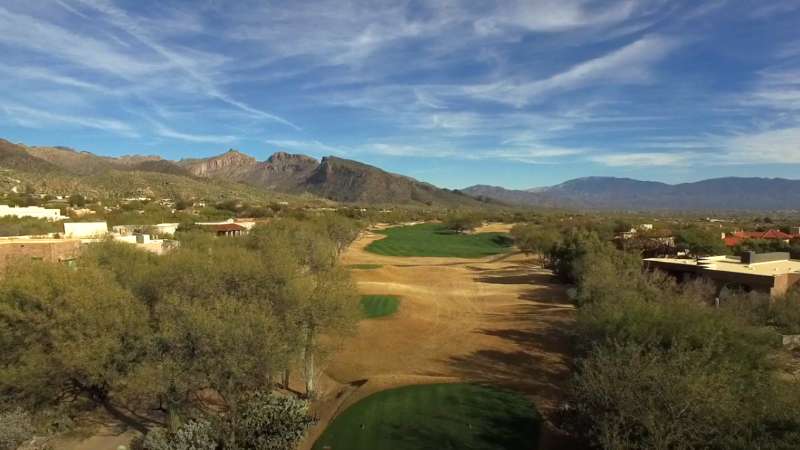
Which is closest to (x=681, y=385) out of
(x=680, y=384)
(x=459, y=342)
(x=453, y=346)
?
(x=680, y=384)

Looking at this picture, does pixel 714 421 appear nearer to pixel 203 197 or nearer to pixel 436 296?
pixel 436 296

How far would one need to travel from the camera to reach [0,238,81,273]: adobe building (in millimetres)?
29250

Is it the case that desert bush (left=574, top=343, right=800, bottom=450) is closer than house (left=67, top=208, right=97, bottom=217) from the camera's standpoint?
Yes

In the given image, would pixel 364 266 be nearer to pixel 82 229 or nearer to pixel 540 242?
pixel 540 242

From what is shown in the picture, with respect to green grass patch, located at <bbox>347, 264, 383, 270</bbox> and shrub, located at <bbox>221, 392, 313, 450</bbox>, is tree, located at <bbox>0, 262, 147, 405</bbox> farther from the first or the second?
green grass patch, located at <bbox>347, 264, 383, 270</bbox>

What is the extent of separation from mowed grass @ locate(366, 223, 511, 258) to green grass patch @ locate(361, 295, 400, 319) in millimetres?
36185

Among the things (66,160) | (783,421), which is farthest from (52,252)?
(66,160)

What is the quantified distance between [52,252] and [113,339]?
1943cm

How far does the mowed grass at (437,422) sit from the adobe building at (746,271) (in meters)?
20.4

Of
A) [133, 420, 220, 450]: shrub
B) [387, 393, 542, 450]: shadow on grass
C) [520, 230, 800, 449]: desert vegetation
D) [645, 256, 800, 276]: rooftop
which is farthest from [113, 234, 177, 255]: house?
[645, 256, 800, 276]: rooftop

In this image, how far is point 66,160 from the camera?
655ft

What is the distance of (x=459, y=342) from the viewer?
2909cm

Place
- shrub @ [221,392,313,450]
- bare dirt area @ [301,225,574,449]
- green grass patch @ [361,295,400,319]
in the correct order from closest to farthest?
shrub @ [221,392,313,450] → bare dirt area @ [301,225,574,449] → green grass patch @ [361,295,400,319]

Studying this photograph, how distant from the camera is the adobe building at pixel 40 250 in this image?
2925cm
